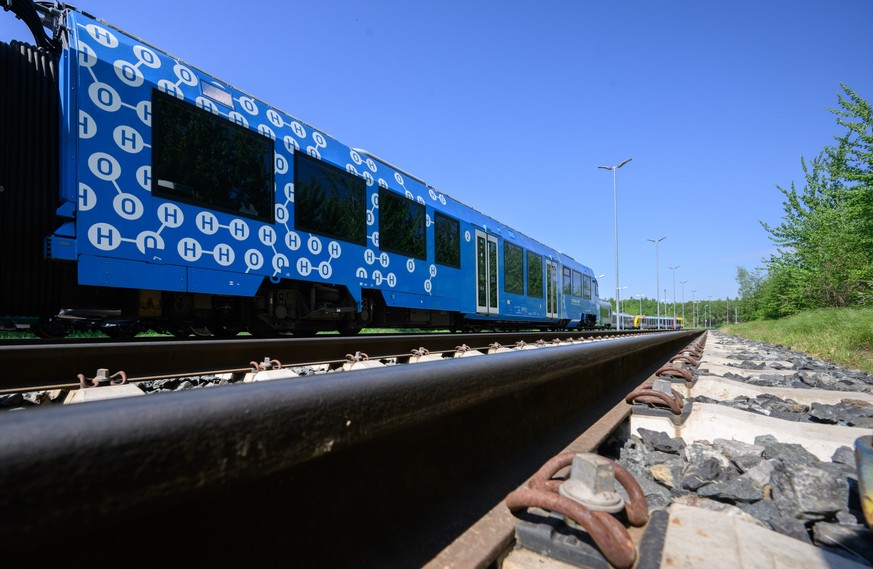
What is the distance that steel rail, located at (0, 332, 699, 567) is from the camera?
1.45 feet

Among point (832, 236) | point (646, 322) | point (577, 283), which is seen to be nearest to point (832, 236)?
point (832, 236)

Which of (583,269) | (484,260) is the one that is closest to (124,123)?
(484,260)

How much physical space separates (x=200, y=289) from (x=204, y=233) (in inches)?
23.9

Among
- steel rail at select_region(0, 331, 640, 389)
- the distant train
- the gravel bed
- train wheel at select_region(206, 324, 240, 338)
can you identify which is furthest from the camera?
the distant train

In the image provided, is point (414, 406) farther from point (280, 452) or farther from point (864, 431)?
point (864, 431)

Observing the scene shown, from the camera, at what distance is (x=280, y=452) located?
2.18ft

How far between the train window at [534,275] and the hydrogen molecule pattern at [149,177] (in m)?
8.84

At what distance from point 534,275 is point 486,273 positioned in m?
3.70

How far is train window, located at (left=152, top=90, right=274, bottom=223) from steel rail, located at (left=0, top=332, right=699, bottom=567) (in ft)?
14.5

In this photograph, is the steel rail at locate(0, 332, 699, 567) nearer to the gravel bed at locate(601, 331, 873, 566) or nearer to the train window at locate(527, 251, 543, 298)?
the gravel bed at locate(601, 331, 873, 566)

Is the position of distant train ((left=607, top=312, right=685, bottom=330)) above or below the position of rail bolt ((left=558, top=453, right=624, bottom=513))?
below

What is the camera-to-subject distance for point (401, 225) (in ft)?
26.7

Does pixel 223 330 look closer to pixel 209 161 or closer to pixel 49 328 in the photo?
pixel 49 328

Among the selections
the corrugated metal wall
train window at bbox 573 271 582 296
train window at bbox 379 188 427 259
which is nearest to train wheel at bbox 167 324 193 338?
the corrugated metal wall
